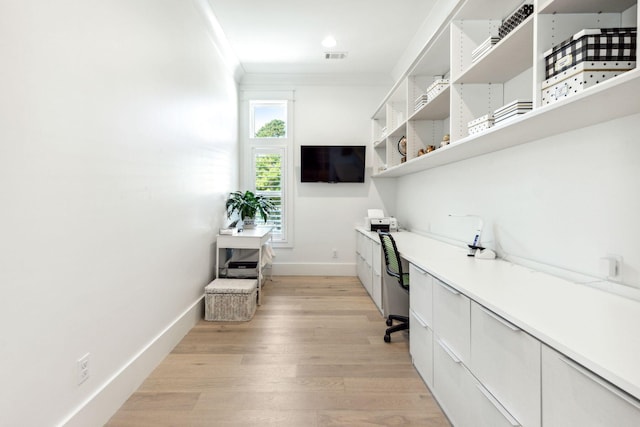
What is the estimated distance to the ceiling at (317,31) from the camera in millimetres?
3131

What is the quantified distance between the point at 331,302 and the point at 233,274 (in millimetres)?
1211

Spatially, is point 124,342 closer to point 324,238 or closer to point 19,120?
point 19,120

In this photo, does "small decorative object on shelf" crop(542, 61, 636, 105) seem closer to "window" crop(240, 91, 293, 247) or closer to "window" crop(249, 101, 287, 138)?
"window" crop(240, 91, 293, 247)

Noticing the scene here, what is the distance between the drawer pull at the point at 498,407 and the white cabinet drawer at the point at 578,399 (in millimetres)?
147

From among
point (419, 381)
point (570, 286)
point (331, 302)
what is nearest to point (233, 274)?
point (331, 302)

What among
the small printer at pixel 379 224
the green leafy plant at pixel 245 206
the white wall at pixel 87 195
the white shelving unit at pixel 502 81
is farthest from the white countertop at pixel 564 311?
the green leafy plant at pixel 245 206

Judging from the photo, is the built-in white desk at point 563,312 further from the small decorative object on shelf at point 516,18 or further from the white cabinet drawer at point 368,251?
the white cabinet drawer at point 368,251

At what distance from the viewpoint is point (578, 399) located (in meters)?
0.85

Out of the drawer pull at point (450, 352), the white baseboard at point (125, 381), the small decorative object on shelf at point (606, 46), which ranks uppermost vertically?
the small decorative object on shelf at point (606, 46)

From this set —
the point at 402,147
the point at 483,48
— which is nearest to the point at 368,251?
the point at 402,147

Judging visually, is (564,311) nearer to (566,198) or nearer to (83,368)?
(566,198)

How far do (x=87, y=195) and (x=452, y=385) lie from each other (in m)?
2.11

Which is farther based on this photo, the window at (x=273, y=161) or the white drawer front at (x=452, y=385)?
the window at (x=273, y=161)

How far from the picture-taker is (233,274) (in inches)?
141
